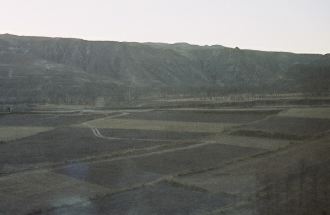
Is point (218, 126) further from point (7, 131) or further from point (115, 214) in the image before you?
point (115, 214)

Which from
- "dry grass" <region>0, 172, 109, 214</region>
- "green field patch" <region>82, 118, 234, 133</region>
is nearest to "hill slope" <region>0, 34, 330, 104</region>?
"green field patch" <region>82, 118, 234, 133</region>

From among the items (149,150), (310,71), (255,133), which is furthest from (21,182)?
(310,71)

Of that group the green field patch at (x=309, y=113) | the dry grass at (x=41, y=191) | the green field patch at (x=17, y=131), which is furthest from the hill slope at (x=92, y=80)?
the dry grass at (x=41, y=191)

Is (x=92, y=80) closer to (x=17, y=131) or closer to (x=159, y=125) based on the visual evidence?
(x=17, y=131)

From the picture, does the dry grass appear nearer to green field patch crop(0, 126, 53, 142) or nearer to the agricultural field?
the agricultural field

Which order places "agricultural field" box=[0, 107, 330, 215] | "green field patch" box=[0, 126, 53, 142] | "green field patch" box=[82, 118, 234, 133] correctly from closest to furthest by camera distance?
"agricultural field" box=[0, 107, 330, 215], "green field patch" box=[0, 126, 53, 142], "green field patch" box=[82, 118, 234, 133]

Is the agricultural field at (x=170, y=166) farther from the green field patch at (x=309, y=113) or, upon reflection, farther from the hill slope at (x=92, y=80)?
the hill slope at (x=92, y=80)
